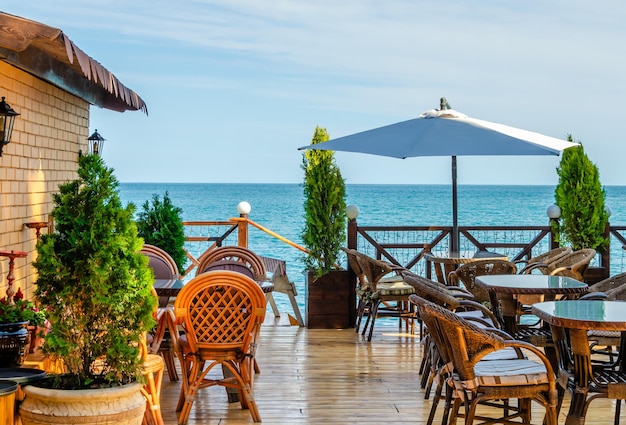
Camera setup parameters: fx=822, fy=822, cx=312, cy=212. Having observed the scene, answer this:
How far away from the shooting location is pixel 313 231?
8.76m

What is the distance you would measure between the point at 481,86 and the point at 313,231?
28.3m

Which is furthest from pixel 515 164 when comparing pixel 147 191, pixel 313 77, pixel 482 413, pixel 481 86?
pixel 482 413

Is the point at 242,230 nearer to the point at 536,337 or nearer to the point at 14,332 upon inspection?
the point at 536,337

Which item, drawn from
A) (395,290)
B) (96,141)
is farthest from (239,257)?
(96,141)

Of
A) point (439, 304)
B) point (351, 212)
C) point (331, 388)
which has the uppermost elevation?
point (351, 212)

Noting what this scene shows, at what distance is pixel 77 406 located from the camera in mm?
3484

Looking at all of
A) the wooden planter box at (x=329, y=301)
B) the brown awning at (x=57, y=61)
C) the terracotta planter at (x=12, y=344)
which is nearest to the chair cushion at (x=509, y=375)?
the terracotta planter at (x=12, y=344)

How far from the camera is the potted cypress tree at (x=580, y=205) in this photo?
951cm

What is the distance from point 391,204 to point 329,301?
3824cm

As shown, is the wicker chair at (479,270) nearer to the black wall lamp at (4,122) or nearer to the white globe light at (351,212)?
the white globe light at (351,212)

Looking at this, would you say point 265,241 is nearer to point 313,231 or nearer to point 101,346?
point 313,231

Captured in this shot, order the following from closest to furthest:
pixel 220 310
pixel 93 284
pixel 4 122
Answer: pixel 93 284 → pixel 4 122 → pixel 220 310

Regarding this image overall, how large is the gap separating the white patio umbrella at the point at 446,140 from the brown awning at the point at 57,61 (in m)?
2.12

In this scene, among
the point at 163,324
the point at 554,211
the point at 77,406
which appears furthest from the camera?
the point at 554,211
